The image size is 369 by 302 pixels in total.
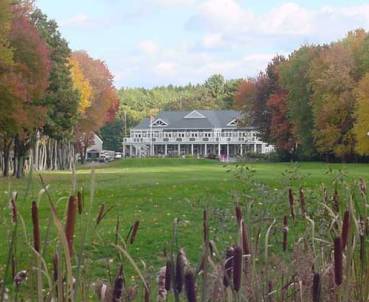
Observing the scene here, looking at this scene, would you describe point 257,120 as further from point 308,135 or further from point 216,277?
point 216,277

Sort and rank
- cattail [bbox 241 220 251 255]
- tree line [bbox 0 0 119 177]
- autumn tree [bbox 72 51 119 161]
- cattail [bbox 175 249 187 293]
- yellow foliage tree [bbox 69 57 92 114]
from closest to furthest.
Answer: cattail [bbox 175 249 187 293] → cattail [bbox 241 220 251 255] → tree line [bbox 0 0 119 177] → yellow foliage tree [bbox 69 57 92 114] → autumn tree [bbox 72 51 119 161]

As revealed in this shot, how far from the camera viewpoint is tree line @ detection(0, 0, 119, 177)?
37594 mm

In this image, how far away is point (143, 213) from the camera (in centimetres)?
1933

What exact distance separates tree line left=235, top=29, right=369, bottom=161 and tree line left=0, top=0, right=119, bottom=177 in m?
20.0

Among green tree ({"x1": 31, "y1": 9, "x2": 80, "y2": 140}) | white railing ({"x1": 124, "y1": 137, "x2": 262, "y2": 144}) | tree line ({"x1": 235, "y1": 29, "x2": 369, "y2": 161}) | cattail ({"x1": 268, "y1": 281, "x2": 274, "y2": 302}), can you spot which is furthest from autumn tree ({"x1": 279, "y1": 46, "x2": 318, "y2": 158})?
cattail ({"x1": 268, "y1": 281, "x2": 274, "y2": 302})

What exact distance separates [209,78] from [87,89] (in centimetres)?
10589

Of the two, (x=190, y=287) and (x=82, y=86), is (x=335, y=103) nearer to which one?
(x=82, y=86)

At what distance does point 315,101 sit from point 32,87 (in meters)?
39.5

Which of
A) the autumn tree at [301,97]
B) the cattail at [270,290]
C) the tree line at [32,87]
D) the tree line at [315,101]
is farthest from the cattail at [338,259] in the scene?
the autumn tree at [301,97]

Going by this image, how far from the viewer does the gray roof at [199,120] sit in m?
134

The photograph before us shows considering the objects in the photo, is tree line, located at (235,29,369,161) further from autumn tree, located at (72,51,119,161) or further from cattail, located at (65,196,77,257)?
cattail, located at (65,196,77,257)

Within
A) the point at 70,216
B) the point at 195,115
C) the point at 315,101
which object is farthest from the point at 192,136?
the point at 70,216

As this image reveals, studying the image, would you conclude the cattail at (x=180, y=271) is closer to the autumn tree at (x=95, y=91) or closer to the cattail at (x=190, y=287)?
the cattail at (x=190, y=287)

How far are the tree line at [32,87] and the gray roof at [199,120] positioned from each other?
196 ft
